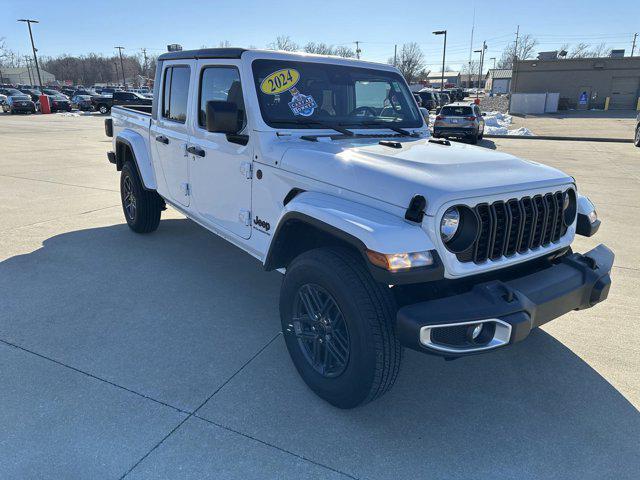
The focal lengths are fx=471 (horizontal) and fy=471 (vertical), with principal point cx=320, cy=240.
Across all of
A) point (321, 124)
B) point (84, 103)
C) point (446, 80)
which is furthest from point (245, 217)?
point (446, 80)

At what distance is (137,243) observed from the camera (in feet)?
18.4

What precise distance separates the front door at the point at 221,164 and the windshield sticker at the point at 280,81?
197mm

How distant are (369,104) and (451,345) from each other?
93.6 inches

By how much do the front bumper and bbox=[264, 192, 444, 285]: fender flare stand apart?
0.53 ft

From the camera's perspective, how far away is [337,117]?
12.1 ft

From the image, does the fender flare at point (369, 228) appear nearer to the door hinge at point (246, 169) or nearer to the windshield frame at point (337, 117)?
the door hinge at point (246, 169)

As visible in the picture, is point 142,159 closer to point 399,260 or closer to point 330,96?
point 330,96

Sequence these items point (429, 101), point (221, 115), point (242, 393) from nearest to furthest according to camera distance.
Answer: point (242, 393) < point (221, 115) < point (429, 101)

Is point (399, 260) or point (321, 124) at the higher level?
point (321, 124)

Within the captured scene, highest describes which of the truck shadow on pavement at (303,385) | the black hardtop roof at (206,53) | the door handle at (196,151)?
the black hardtop roof at (206,53)

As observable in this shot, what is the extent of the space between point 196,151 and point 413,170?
6.94 ft

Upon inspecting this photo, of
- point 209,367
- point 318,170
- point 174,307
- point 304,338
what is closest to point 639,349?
point 304,338

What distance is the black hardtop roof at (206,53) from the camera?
11.5 ft

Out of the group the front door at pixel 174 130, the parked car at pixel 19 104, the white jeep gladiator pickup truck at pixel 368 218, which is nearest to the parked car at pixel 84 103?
the parked car at pixel 19 104
